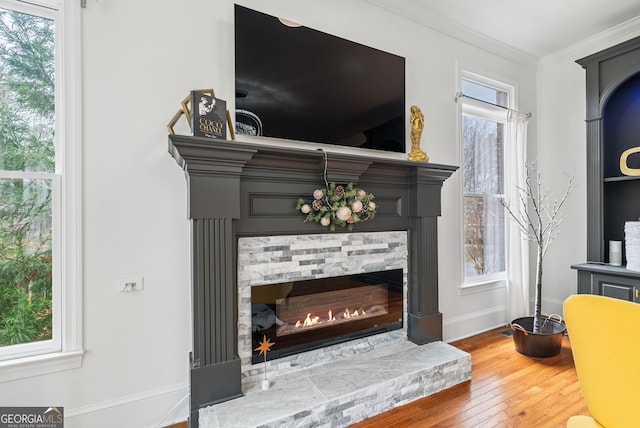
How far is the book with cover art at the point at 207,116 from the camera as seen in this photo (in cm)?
169

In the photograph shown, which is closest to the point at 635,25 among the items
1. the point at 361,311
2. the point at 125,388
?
the point at 361,311

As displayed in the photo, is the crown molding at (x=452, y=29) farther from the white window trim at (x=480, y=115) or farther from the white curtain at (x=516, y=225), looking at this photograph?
the white curtain at (x=516, y=225)

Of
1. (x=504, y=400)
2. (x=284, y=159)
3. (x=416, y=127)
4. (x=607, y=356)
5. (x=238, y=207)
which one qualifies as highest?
(x=416, y=127)

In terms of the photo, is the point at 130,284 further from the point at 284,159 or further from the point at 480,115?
the point at 480,115

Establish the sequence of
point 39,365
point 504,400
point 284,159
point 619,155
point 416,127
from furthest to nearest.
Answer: point 619,155 → point 416,127 → point 504,400 → point 284,159 → point 39,365

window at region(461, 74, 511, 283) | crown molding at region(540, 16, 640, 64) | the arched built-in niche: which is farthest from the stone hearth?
crown molding at region(540, 16, 640, 64)

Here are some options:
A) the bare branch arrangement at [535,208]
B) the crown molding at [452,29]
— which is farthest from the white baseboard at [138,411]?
the bare branch arrangement at [535,208]

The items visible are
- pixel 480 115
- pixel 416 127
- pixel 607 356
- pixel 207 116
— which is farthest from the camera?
pixel 480 115

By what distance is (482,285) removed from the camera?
328 centimetres

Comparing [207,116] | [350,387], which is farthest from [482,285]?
[207,116]

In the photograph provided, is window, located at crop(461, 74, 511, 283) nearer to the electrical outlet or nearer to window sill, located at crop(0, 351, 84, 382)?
the electrical outlet

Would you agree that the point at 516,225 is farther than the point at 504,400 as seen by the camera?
Yes

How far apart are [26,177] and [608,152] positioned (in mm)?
4870

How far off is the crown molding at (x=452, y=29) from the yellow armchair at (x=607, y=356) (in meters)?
2.62
